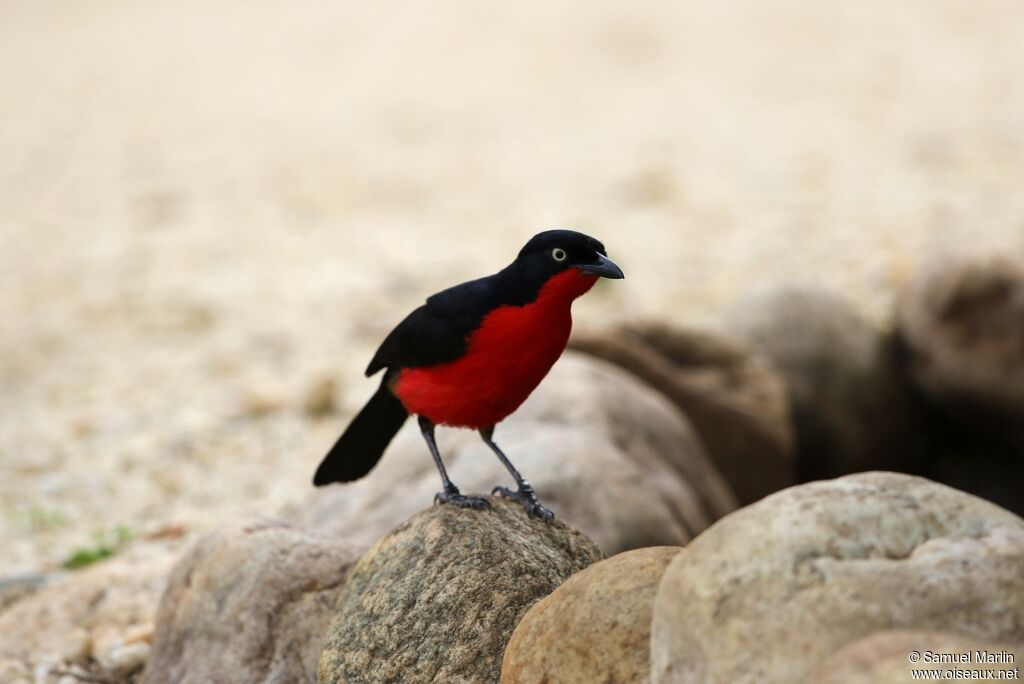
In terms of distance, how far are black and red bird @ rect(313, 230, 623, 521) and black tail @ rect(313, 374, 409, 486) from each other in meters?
0.18

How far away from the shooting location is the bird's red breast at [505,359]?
3.36 meters

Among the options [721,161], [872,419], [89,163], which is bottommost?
[872,419]

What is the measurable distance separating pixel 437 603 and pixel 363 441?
881 mm

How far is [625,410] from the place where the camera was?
5.45 metres

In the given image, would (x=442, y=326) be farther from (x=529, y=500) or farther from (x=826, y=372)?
(x=826, y=372)

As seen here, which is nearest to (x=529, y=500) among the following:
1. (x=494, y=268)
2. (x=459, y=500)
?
(x=459, y=500)

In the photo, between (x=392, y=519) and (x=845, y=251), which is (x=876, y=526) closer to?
(x=392, y=519)

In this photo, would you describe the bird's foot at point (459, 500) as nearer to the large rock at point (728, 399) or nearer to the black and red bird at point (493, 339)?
the black and red bird at point (493, 339)

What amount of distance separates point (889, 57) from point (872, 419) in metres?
7.58

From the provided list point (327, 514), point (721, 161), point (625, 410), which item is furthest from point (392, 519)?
point (721, 161)

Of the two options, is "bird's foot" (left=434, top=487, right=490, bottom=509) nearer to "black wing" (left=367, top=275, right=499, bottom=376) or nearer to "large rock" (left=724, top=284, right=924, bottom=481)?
"black wing" (left=367, top=275, right=499, bottom=376)

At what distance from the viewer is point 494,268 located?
9.72 m

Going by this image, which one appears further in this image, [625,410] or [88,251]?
[88,251]

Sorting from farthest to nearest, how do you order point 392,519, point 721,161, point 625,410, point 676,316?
point 721,161 → point 676,316 → point 625,410 → point 392,519
